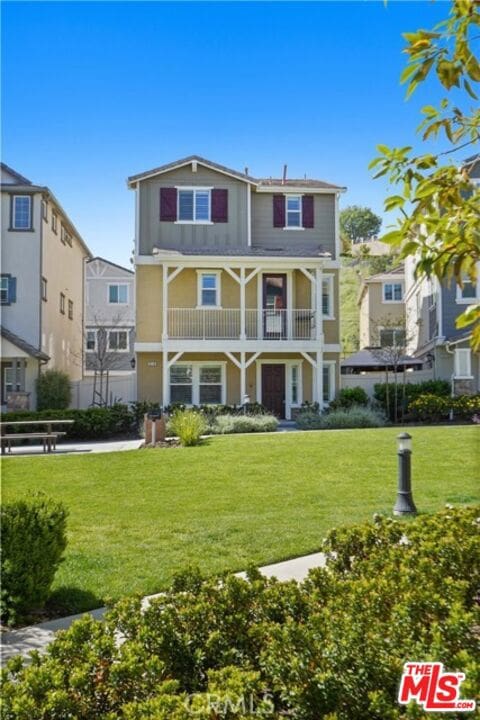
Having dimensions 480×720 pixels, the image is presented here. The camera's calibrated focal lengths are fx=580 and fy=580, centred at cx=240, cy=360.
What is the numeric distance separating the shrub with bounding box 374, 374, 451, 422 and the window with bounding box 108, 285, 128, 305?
854 inches

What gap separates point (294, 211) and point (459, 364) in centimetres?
921

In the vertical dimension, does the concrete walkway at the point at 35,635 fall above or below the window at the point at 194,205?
below

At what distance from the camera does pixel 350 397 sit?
2267 centimetres

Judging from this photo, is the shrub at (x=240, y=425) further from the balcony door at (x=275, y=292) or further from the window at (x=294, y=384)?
the balcony door at (x=275, y=292)

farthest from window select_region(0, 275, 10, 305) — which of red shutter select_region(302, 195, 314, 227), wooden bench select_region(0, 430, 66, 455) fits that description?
red shutter select_region(302, 195, 314, 227)

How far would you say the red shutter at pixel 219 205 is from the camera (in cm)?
2366

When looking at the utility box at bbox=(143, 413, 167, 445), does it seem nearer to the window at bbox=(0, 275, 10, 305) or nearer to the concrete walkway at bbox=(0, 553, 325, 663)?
the concrete walkway at bbox=(0, 553, 325, 663)

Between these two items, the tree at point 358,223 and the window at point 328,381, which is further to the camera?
the tree at point 358,223

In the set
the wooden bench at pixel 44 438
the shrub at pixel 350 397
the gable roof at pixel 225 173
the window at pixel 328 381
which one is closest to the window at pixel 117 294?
the gable roof at pixel 225 173

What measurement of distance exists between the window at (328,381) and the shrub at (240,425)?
19.0ft

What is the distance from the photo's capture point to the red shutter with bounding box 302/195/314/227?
24344 millimetres

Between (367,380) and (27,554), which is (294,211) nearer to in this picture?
(367,380)

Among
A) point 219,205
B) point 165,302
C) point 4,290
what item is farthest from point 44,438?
point 219,205

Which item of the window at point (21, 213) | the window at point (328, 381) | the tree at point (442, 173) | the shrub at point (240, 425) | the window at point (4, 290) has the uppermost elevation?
the window at point (21, 213)
